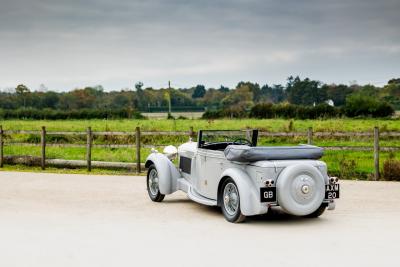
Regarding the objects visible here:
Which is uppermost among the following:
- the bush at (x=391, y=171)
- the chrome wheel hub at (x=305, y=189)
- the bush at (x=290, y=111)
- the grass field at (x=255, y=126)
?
the bush at (x=290, y=111)

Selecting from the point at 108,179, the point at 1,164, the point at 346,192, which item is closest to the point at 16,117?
the point at 1,164

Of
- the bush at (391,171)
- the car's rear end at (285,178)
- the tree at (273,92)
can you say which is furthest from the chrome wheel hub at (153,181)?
the tree at (273,92)

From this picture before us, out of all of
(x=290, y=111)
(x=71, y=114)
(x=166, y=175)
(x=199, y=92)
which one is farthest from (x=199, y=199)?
(x=199, y=92)

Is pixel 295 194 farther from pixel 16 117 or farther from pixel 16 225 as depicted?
pixel 16 117

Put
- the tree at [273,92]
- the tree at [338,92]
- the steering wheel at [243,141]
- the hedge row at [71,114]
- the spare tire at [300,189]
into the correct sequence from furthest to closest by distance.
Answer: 1. the tree at [273,92]
2. the tree at [338,92]
3. the hedge row at [71,114]
4. the steering wheel at [243,141]
5. the spare tire at [300,189]

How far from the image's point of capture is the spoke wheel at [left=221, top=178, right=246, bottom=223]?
9.39 m

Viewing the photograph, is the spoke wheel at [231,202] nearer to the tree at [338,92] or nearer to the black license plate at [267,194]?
the black license plate at [267,194]

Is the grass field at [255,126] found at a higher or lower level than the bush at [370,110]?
lower

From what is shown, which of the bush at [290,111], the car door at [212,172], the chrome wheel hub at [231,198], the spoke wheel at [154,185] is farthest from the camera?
the bush at [290,111]

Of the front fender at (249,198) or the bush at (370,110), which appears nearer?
the front fender at (249,198)

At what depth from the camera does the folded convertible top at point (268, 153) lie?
30.7ft

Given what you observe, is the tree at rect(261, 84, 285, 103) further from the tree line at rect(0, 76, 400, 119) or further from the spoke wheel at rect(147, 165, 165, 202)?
the spoke wheel at rect(147, 165, 165, 202)

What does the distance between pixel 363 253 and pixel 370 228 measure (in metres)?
1.73

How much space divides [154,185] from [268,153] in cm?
338
